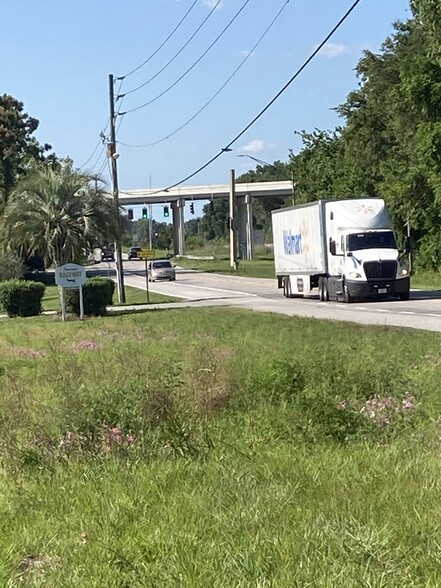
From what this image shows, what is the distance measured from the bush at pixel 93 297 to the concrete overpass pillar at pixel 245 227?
245ft

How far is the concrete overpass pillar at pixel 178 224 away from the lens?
125m

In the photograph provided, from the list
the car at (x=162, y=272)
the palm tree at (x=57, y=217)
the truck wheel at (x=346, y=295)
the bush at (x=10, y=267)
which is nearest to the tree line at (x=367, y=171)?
the palm tree at (x=57, y=217)

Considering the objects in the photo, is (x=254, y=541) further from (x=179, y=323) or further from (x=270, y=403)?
(x=179, y=323)

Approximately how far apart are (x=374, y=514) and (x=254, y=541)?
91cm

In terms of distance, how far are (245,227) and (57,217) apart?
84.3 metres

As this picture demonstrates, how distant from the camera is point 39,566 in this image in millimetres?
5133

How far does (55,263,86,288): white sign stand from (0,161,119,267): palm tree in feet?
8.14

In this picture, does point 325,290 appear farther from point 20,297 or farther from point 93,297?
point 20,297

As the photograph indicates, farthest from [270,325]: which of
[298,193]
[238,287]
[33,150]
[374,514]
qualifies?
[33,150]

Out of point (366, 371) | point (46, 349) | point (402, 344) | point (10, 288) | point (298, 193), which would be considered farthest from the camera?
point (298, 193)

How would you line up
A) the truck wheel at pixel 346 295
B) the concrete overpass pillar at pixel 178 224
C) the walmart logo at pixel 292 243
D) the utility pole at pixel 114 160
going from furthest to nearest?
the concrete overpass pillar at pixel 178 224
the utility pole at pixel 114 160
the walmart logo at pixel 292 243
the truck wheel at pixel 346 295

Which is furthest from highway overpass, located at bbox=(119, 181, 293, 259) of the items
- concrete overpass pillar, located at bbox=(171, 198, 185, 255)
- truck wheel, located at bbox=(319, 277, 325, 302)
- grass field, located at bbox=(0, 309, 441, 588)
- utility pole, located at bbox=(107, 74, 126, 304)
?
grass field, located at bbox=(0, 309, 441, 588)

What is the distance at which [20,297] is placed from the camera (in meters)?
39.5

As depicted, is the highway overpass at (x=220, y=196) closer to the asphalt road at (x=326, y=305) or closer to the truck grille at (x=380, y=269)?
the asphalt road at (x=326, y=305)
